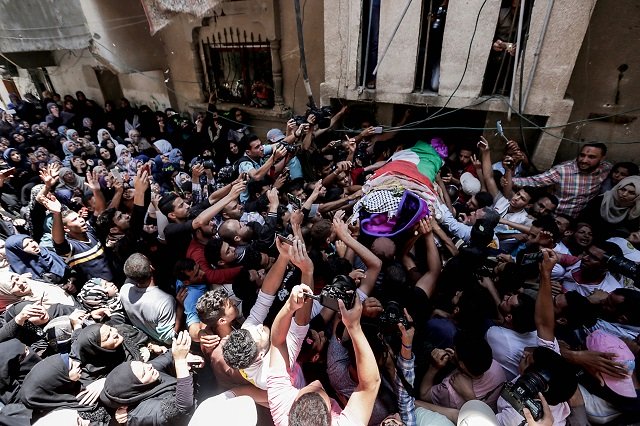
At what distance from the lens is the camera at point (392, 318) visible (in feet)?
6.22

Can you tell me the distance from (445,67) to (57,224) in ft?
14.7

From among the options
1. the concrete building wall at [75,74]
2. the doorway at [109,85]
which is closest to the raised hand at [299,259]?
the concrete building wall at [75,74]

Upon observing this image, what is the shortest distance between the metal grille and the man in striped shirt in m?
4.72

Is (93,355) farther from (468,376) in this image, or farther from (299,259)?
(468,376)

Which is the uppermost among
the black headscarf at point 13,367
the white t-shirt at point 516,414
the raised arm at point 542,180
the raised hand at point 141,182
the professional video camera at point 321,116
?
the professional video camera at point 321,116

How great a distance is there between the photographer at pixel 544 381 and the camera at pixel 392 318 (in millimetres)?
598

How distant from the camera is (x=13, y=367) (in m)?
1.95

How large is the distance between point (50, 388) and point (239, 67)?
608 centimetres

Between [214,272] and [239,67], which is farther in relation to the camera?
[239,67]

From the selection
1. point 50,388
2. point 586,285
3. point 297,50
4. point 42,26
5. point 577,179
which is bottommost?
point 586,285

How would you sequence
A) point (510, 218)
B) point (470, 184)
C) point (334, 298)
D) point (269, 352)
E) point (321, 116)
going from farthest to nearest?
point (321, 116) < point (470, 184) < point (510, 218) < point (269, 352) < point (334, 298)

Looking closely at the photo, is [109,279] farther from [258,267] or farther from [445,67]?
[445,67]

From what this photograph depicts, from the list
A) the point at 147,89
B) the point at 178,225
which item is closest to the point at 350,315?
the point at 178,225

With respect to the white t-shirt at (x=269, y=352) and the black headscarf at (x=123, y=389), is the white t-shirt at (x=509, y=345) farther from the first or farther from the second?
the black headscarf at (x=123, y=389)
